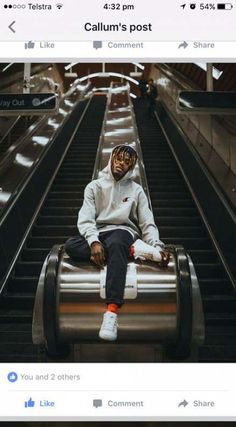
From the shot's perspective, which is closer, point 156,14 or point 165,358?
point 156,14

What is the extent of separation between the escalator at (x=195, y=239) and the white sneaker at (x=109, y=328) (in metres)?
0.96

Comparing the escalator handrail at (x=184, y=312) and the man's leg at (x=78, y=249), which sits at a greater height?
the man's leg at (x=78, y=249)

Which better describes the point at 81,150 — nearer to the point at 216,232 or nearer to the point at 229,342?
the point at 216,232

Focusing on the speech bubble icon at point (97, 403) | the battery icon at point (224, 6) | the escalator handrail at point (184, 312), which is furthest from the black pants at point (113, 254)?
the battery icon at point (224, 6)

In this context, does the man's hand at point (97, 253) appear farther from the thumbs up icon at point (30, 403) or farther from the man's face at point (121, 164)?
the thumbs up icon at point (30, 403)

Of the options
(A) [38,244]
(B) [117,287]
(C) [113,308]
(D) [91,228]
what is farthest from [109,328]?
(A) [38,244]

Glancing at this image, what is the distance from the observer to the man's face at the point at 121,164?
8.05ft

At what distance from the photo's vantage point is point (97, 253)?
90.7 inches

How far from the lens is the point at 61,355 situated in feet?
8.21

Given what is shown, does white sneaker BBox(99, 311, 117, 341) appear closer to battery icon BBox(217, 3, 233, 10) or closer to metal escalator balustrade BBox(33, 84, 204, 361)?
metal escalator balustrade BBox(33, 84, 204, 361)

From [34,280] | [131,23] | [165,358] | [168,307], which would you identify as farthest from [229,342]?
[131,23]

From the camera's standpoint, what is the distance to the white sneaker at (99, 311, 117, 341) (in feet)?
6.94

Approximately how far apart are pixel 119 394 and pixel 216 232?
10.4 ft

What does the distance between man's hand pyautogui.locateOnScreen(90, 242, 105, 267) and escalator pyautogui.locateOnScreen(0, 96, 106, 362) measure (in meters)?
0.90
